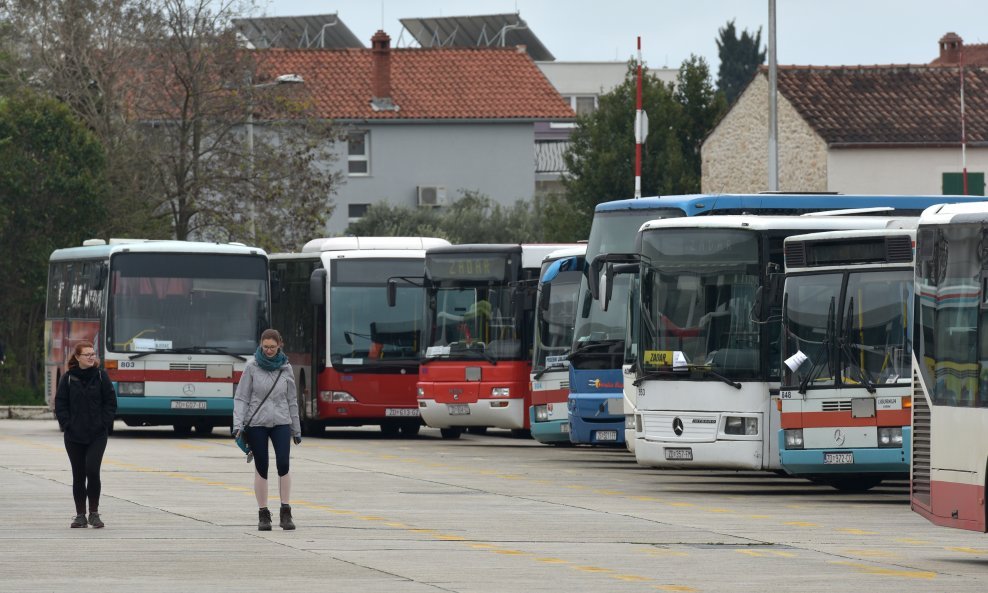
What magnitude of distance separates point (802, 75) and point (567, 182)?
43.6 ft

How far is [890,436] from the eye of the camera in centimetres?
1995

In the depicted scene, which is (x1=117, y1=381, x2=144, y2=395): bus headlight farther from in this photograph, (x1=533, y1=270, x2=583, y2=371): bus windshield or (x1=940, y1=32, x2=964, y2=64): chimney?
(x1=940, y1=32, x2=964, y2=64): chimney

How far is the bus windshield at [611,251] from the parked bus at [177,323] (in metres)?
8.11

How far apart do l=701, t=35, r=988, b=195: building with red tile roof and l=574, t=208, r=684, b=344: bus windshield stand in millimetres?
32538

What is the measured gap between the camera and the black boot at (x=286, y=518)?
666 inches

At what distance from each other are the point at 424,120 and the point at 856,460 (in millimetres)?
57421

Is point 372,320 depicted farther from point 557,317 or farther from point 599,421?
point 599,421

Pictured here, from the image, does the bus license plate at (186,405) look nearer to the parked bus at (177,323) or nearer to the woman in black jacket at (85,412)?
the parked bus at (177,323)

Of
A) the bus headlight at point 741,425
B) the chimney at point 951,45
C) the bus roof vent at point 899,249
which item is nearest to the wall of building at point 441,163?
the chimney at point 951,45

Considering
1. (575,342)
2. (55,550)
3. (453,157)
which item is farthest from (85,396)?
(453,157)

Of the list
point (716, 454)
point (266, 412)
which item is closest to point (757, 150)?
point (716, 454)

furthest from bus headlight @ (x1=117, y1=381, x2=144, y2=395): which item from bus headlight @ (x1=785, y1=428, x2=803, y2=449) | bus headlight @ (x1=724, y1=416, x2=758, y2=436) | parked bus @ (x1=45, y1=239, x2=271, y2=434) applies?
bus headlight @ (x1=785, y1=428, x2=803, y2=449)

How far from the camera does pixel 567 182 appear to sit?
237 feet

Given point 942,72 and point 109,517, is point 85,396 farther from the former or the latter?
point 942,72
